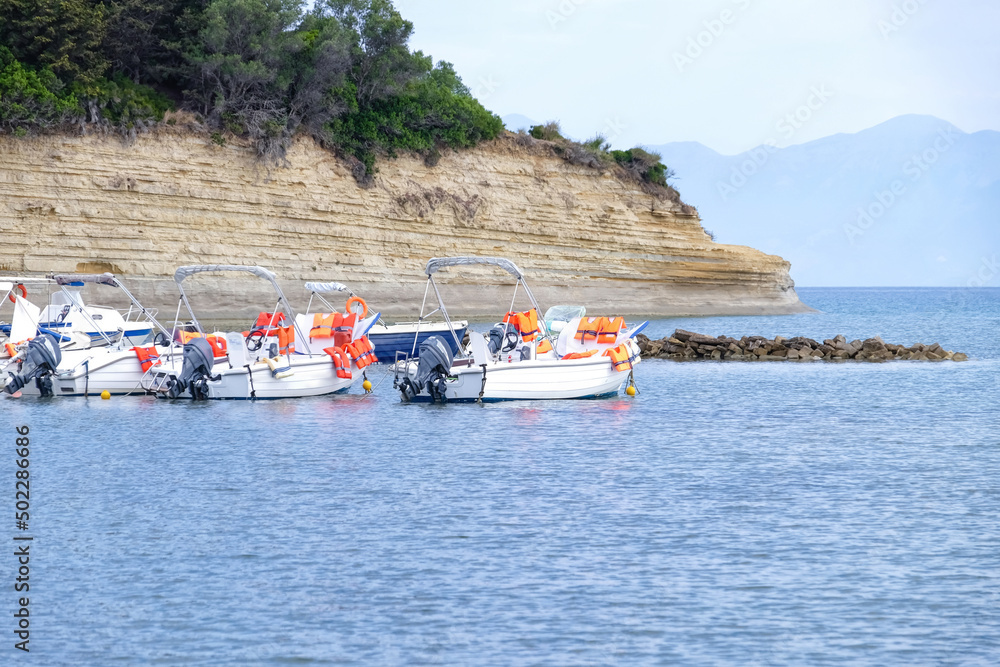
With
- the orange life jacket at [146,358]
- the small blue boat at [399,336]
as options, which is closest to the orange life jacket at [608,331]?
the small blue boat at [399,336]

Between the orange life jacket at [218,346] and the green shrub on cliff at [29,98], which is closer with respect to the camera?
the orange life jacket at [218,346]

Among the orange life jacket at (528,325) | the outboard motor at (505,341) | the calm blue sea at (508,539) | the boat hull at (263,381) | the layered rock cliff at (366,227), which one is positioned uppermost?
the layered rock cliff at (366,227)

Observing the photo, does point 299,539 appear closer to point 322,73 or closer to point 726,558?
point 726,558

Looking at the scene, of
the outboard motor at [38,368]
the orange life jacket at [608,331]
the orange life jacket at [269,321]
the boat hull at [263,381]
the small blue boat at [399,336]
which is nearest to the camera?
the boat hull at [263,381]

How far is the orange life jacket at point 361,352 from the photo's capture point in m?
28.9

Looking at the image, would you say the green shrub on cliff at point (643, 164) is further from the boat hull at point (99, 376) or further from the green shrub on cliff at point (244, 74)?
the boat hull at point (99, 376)

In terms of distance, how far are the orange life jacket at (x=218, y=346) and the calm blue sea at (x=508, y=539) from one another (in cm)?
328

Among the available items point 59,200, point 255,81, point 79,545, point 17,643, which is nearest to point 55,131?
point 59,200

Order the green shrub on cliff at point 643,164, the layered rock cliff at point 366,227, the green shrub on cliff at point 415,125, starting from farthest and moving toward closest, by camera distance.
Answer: the green shrub on cliff at point 643,164 < the green shrub on cliff at point 415,125 < the layered rock cliff at point 366,227

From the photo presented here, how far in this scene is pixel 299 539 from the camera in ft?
44.3

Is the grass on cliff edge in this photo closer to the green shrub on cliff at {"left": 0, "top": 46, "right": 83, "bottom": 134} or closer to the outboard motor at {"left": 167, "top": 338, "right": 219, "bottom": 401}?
the green shrub on cliff at {"left": 0, "top": 46, "right": 83, "bottom": 134}

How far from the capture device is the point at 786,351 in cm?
4138

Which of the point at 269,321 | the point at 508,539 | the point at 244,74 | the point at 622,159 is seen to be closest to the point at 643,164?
the point at 622,159

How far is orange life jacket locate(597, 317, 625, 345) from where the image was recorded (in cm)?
2756
